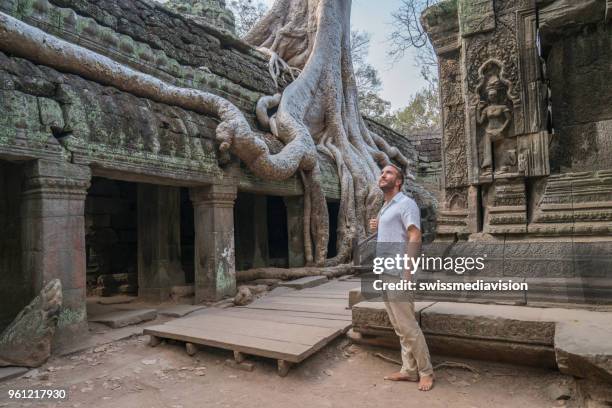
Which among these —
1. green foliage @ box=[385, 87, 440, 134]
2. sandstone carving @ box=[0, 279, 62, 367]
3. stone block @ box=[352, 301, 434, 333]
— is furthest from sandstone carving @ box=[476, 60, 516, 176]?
green foliage @ box=[385, 87, 440, 134]

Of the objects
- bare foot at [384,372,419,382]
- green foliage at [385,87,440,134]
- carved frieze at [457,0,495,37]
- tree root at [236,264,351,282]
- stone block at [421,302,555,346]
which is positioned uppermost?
green foliage at [385,87,440,134]

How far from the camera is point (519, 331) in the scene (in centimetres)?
257

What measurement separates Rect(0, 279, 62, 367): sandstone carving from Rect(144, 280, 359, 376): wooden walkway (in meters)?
0.77

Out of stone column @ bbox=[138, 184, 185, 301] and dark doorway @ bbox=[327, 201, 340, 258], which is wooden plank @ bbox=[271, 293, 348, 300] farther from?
dark doorway @ bbox=[327, 201, 340, 258]

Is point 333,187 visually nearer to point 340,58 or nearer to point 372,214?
point 372,214

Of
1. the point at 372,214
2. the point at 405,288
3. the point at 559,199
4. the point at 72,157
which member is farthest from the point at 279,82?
the point at 405,288

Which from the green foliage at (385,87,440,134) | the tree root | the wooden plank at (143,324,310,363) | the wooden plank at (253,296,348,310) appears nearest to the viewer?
the wooden plank at (143,324,310,363)

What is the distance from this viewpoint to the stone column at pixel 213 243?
5.04 meters

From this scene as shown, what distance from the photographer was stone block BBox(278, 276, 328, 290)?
221 inches

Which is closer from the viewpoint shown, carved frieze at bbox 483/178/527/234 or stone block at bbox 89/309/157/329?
carved frieze at bbox 483/178/527/234

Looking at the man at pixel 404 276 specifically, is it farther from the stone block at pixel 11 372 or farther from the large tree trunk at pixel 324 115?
the large tree trunk at pixel 324 115

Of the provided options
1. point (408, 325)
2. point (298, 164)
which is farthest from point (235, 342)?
point (298, 164)

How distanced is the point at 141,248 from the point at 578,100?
18.5 ft

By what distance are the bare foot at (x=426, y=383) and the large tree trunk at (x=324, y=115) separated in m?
4.31
